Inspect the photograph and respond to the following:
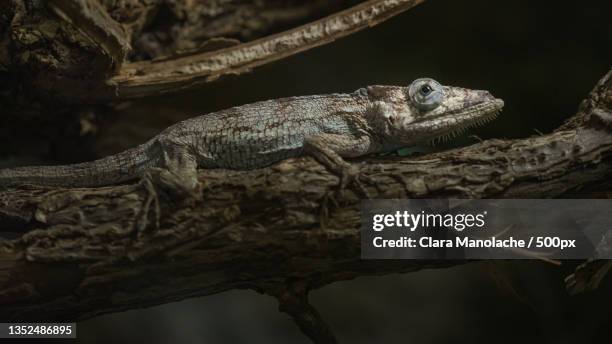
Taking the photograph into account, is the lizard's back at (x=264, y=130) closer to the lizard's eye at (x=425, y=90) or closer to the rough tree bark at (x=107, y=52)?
the lizard's eye at (x=425, y=90)

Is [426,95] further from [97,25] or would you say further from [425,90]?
[97,25]

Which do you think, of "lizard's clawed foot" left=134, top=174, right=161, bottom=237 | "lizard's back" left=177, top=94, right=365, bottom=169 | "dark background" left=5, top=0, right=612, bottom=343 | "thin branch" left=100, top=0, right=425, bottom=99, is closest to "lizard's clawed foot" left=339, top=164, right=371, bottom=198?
"lizard's back" left=177, top=94, right=365, bottom=169

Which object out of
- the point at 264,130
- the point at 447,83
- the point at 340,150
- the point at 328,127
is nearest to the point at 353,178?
the point at 340,150

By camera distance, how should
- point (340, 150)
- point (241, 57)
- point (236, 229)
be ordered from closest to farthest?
1. point (236, 229)
2. point (340, 150)
3. point (241, 57)

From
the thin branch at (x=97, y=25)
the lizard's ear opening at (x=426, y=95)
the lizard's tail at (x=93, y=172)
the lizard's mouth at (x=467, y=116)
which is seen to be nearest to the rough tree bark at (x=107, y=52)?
the thin branch at (x=97, y=25)

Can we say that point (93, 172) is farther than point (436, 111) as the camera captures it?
Yes

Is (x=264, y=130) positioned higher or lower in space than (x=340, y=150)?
higher
